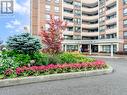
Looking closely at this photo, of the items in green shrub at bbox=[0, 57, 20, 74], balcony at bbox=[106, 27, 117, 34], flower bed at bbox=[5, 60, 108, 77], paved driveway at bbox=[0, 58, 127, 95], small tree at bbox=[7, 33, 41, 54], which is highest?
balcony at bbox=[106, 27, 117, 34]

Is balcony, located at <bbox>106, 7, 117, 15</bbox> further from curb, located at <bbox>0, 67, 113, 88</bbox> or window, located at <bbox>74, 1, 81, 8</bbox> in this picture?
curb, located at <bbox>0, 67, 113, 88</bbox>

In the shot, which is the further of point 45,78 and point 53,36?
point 53,36

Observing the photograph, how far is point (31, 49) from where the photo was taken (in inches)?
587

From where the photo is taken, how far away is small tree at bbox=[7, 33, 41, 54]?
14812mm

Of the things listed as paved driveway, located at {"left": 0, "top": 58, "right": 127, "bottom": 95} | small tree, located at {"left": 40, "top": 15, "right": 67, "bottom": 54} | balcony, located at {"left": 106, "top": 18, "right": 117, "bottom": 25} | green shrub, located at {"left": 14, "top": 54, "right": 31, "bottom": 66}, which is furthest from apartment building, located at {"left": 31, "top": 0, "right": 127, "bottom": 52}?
paved driveway, located at {"left": 0, "top": 58, "right": 127, "bottom": 95}

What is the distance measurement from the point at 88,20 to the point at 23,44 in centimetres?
5697

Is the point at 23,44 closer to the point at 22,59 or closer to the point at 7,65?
the point at 22,59

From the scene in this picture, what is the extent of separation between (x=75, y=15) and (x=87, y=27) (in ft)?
20.0

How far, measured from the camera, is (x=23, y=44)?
14.8m

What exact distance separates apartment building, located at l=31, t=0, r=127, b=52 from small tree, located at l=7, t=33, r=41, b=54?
36080 millimetres

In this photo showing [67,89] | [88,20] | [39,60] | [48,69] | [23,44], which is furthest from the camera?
[88,20]

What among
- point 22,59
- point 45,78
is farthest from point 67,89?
point 22,59

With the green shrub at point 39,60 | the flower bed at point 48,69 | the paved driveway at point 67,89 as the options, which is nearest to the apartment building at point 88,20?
the flower bed at point 48,69

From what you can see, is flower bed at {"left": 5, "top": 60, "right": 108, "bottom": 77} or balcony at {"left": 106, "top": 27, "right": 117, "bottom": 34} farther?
balcony at {"left": 106, "top": 27, "right": 117, "bottom": 34}
